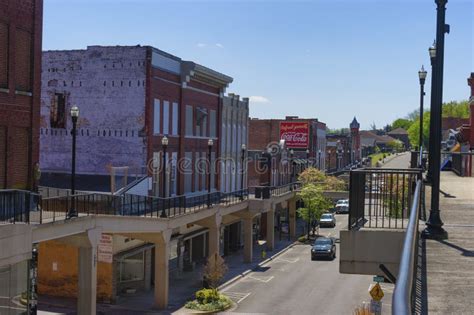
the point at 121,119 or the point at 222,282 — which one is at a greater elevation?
the point at 121,119

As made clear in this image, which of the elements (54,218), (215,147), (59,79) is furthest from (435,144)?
(215,147)

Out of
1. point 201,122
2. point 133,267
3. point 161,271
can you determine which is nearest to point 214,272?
point 161,271

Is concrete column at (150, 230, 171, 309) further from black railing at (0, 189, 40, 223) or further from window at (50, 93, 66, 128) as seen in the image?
window at (50, 93, 66, 128)

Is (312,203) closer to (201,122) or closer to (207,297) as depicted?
(201,122)

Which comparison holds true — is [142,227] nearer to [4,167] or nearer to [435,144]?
[4,167]

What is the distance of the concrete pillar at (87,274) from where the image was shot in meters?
24.0

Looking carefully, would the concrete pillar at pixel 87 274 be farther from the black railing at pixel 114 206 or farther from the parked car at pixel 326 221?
the parked car at pixel 326 221

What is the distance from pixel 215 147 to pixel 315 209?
14.2 meters

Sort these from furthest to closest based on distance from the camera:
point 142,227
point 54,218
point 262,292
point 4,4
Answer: point 262,292
point 142,227
point 4,4
point 54,218

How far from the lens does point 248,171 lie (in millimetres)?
58750

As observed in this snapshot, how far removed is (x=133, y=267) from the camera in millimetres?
34469

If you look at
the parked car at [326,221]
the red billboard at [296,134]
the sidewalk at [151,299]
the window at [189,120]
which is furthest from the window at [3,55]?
the red billboard at [296,134]

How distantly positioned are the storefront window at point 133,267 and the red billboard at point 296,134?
4631 centimetres

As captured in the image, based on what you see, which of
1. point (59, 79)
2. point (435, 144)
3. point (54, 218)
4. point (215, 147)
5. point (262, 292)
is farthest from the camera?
point (215, 147)
